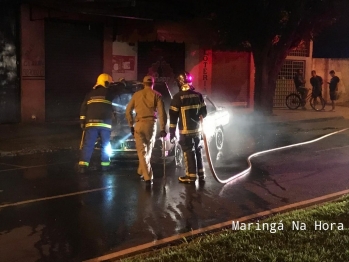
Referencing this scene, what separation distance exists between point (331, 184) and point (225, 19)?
36.9 feet

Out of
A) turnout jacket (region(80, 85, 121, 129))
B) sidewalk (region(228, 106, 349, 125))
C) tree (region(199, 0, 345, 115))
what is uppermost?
tree (region(199, 0, 345, 115))

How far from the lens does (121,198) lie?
335 inches

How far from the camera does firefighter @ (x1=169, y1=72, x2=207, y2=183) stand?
30.8 feet

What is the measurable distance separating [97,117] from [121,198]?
2.05 metres

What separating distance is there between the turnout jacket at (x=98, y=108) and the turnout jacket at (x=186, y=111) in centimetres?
132

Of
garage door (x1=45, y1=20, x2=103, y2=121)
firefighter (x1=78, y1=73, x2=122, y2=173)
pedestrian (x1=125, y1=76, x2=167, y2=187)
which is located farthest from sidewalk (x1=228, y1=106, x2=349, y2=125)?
pedestrian (x1=125, y1=76, x2=167, y2=187)

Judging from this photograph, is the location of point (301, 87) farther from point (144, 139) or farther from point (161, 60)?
point (144, 139)

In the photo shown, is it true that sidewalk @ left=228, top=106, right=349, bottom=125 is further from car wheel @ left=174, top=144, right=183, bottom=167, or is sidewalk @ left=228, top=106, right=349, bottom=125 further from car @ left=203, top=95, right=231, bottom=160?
car wheel @ left=174, top=144, right=183, bottom=167

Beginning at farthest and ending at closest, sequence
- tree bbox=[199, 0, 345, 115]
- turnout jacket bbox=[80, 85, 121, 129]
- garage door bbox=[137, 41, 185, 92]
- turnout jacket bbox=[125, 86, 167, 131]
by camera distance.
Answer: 1. garage door bbox=[137, 41, 185, 92]
2. tree bbox=[199, 0, 345, 115]
3. turnout jacket bbox=[80, 85, 121, 129]
4. turnout jacket bbox=[125, 86, 167, 131]

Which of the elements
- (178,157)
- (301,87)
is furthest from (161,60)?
(178,157)

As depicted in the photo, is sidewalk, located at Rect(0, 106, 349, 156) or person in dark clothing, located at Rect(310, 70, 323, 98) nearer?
sidewalk, located at Rect(0, 106, 349, 156)

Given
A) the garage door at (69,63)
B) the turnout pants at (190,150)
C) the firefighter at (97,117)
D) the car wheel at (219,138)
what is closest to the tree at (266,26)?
the garage door at (69,63)

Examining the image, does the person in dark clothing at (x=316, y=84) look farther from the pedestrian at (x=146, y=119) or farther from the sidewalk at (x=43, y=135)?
the pedestrian at (x=146, y=119)

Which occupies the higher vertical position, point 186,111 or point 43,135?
point 186,111
